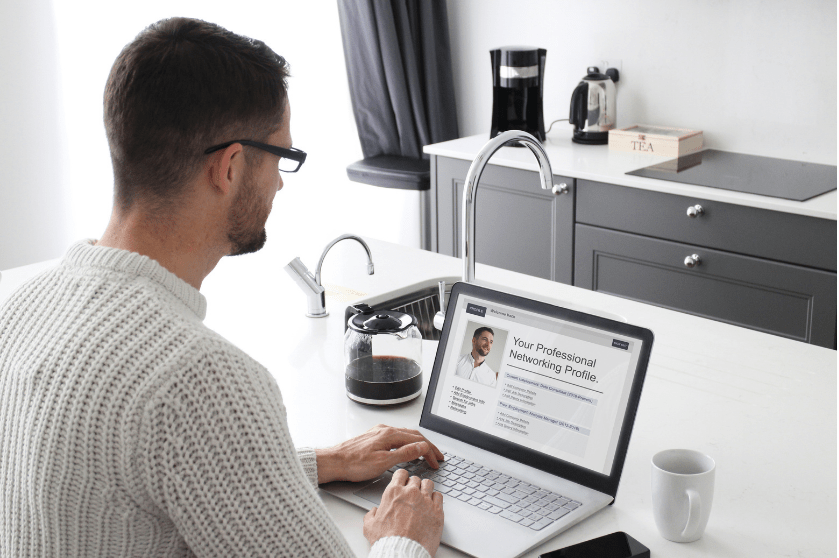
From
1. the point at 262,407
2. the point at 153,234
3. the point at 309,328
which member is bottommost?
the point at 309,328

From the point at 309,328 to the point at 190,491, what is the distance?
1.04 m

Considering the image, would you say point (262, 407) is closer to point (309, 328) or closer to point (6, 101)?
point (309, 328)

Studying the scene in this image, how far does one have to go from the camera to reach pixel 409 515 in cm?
115

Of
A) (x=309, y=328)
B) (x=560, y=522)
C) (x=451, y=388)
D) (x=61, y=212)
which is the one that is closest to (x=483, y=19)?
(x=61, y=212)

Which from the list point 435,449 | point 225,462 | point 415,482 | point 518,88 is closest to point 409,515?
point 415,482

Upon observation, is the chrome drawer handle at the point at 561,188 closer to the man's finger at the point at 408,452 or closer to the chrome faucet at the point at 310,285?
the chrome faucet at the point at 310,285

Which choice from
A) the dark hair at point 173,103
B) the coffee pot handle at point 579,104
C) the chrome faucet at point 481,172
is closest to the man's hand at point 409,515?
the dark hair at point 173,103

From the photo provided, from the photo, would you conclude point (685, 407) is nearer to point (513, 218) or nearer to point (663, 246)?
point (663, 246)

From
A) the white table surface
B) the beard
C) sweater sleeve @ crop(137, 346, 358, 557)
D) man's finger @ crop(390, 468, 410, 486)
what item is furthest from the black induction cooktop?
sweater sleeve @ crop(137, 346, 358, 557)

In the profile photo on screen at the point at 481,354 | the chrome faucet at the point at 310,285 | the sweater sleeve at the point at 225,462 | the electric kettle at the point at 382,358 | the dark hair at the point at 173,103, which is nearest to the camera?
the sweater sleeve at the point at 225,462

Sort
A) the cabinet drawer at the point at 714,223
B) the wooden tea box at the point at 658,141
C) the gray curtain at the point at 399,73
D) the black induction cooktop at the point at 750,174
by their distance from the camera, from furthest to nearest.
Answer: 1. the gray curtain at the point at 399,73
2. the wooden tea box at the point at 658,141
3. the black induction cooktop at the point at 750,174
4. the cabinet drawer at the point at 714,223

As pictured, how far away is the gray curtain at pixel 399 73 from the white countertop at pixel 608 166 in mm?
464

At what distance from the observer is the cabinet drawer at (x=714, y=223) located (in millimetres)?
2605

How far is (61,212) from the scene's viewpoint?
11.0 ft
